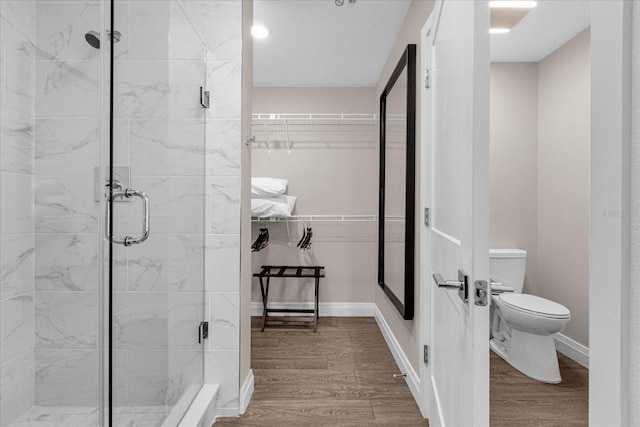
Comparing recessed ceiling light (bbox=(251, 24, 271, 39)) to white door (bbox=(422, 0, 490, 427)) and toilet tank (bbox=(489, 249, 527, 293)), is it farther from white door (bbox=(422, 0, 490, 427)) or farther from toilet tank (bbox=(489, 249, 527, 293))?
toilet tank (bbox=(489, 249, 527, 293))

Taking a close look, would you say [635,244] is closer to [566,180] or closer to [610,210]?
[610,210]

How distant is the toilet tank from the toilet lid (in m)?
0.33

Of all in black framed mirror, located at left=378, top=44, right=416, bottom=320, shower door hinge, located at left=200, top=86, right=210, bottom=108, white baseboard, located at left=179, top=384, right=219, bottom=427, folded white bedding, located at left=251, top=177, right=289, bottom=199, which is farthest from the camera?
folded white bedding, located at left=251, top=177, right=289, bottom=199

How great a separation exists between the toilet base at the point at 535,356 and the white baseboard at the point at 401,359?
2.62ft

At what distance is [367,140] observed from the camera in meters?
3.62

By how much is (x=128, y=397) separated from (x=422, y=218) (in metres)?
1.54

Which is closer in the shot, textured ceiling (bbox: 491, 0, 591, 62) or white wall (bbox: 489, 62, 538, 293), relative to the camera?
textured ceiling (bbox: 491, 0, 591, 62)

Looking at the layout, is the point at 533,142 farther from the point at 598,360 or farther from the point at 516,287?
the point at 598,360

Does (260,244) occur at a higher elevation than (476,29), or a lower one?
lower

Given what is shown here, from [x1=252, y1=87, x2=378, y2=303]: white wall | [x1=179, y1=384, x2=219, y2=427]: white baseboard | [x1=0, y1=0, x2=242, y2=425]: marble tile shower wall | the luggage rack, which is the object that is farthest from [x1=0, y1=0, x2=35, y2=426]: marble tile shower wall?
[x1=252, y1=87, x2=378, y2=303]: white wall

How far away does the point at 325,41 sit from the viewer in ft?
8.89

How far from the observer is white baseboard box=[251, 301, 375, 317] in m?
3.62

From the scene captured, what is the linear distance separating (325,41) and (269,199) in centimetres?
145

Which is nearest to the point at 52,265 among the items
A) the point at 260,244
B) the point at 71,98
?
the point at 71,98
